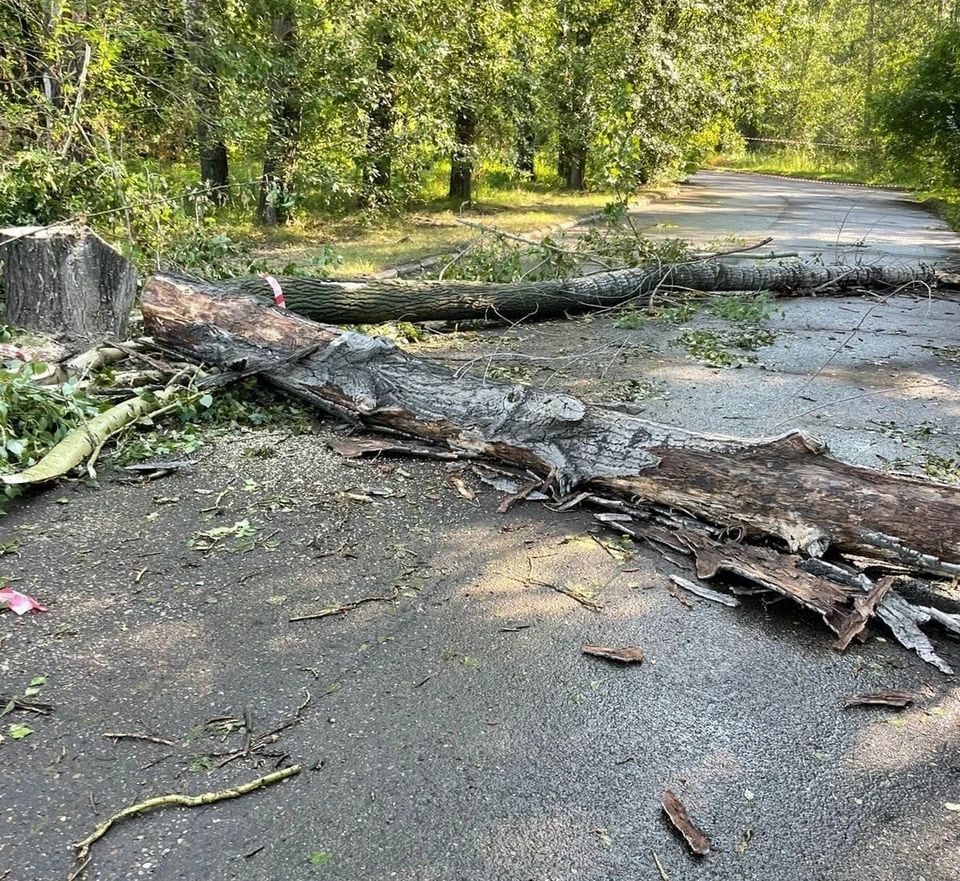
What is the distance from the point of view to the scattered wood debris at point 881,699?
8.80 ft

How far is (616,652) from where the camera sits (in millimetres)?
2908

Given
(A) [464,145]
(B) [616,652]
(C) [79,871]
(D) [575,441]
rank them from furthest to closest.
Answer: (A) [464,145] → (D) [575,441] → (B) [616,652] → (C) [79,871]

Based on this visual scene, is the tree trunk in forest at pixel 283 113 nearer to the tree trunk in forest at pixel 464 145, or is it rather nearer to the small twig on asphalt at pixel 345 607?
the tree trunk in forest at pixel 464 145

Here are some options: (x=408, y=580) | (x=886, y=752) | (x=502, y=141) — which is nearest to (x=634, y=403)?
(x=408, y=580)

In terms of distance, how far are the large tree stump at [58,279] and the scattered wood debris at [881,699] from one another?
512 centimetres

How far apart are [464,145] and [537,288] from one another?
6696 millimetres

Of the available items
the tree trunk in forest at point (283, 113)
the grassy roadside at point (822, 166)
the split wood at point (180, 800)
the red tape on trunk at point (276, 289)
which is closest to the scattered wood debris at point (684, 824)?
the split wood at point (180, 800)

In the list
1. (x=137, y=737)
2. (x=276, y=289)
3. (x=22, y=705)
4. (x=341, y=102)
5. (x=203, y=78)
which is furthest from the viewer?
(x=341, y=102)

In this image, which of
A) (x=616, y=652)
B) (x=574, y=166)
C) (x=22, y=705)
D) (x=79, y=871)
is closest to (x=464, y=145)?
(x=574, y=166)

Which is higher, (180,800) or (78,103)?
(78,103)

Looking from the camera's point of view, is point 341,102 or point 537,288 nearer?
point 537,288

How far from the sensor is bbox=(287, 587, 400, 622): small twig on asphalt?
10.0 feet

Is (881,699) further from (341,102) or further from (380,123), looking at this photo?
(380,123)

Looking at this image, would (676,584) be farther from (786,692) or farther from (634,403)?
(634,403)
